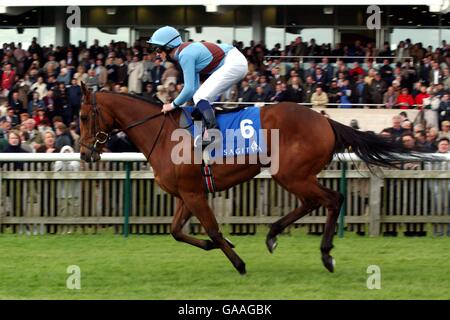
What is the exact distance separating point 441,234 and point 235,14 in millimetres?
10048

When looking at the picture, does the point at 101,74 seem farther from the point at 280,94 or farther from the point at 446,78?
the point at 446,78

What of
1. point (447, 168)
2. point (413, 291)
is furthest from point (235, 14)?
point (413, 291)

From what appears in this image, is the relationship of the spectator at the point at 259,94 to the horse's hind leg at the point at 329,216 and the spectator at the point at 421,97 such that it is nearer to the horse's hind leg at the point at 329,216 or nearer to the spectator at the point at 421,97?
the spectator at the point at 421,97

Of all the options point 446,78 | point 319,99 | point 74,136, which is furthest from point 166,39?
point 446,78

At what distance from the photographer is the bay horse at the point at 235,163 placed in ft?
27.6

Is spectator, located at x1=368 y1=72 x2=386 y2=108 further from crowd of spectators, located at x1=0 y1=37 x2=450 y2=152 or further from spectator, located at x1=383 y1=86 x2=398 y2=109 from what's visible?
spectator, located at x1=383 y1=86 x2=398 y2=109

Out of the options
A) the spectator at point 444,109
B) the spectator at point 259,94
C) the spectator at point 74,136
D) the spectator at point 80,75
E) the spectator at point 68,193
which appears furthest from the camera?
the spectator at point 80,75

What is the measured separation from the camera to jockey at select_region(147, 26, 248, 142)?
332 inches

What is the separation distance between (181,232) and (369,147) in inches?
70.2

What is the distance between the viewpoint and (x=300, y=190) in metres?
8.44

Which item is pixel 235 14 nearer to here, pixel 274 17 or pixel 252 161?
pixel 274 17

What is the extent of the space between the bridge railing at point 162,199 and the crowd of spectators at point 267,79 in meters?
2.60

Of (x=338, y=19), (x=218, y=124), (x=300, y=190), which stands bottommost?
(x=300, y=190)

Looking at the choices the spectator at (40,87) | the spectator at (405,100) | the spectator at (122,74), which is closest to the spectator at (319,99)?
the spectator at (405,100)
